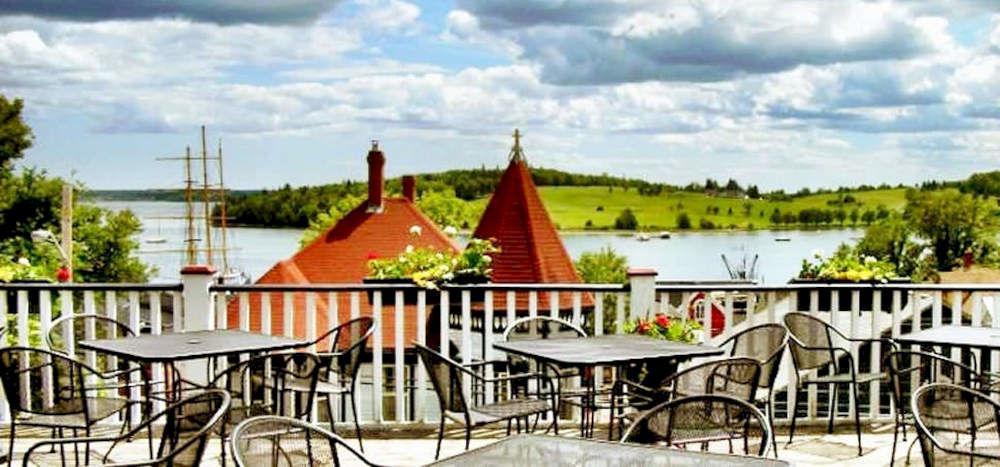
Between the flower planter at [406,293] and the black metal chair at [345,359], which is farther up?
the flower planter at [406,293]

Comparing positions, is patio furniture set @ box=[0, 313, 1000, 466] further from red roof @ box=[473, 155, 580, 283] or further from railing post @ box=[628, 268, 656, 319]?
red roof @ box=[473, 155, 580, 283]

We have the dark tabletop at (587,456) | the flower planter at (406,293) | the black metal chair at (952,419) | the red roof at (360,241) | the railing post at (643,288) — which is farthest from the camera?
the red roof at (360,241)

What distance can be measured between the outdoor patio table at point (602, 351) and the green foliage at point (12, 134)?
43.4 m

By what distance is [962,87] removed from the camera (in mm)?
102312

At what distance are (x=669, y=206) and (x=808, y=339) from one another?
229 feet

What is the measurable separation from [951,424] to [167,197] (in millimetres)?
84082

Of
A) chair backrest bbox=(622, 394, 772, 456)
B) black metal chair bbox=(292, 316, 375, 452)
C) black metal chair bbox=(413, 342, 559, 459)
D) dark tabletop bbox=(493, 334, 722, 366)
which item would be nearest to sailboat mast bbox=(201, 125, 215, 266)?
black metal chair bbox=(292, 316, 375, 452)

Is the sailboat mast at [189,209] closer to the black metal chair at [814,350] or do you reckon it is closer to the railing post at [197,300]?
the railing post at [197,300]

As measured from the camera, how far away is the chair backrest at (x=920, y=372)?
5578 mm

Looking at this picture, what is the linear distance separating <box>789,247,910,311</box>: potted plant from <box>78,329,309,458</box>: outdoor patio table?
310 centimetres

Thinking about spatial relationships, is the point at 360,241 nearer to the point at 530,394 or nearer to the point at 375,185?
the point at 375,185

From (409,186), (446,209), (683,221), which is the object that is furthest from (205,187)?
(683,221)

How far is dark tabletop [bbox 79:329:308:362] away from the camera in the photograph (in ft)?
18.7

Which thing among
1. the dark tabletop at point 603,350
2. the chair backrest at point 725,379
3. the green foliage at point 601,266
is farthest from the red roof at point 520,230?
the green foliage at point 601,266
